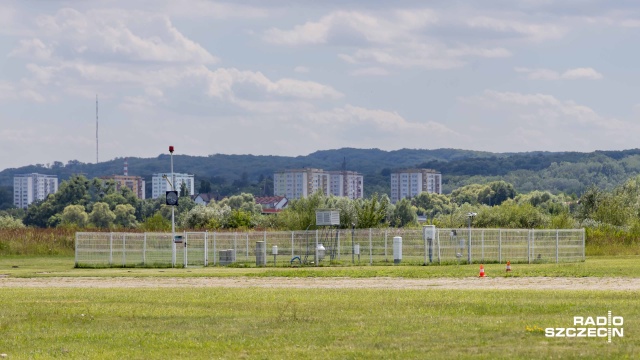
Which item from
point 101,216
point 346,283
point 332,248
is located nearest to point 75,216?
point 101,216

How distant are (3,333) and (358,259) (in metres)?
38.4

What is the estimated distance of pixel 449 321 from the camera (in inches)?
882

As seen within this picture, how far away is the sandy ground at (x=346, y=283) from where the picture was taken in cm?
3453

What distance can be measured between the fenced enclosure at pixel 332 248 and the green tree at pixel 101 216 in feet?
412

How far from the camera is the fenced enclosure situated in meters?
57.5

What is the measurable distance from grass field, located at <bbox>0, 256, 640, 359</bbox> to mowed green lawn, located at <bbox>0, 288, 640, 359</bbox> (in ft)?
0.08

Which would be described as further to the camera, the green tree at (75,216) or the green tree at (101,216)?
the green tree at (101,216)

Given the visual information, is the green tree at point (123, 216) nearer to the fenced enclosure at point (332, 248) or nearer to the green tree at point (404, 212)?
the green tree at point (404, 212)

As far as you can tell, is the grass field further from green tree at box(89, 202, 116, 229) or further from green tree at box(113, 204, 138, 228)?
green tree at box(113, 204, 138, 228)

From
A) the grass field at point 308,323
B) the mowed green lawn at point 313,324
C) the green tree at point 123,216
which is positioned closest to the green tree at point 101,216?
the green tree at point 123,216

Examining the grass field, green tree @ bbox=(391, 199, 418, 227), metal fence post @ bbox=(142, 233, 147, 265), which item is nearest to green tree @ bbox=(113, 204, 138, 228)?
green tree @ bbox=(391, 199, 418, 227)

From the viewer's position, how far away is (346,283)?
37750mm

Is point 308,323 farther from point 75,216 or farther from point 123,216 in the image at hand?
point 123,216

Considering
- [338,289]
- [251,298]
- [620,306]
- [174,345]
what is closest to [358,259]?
[338,289]
